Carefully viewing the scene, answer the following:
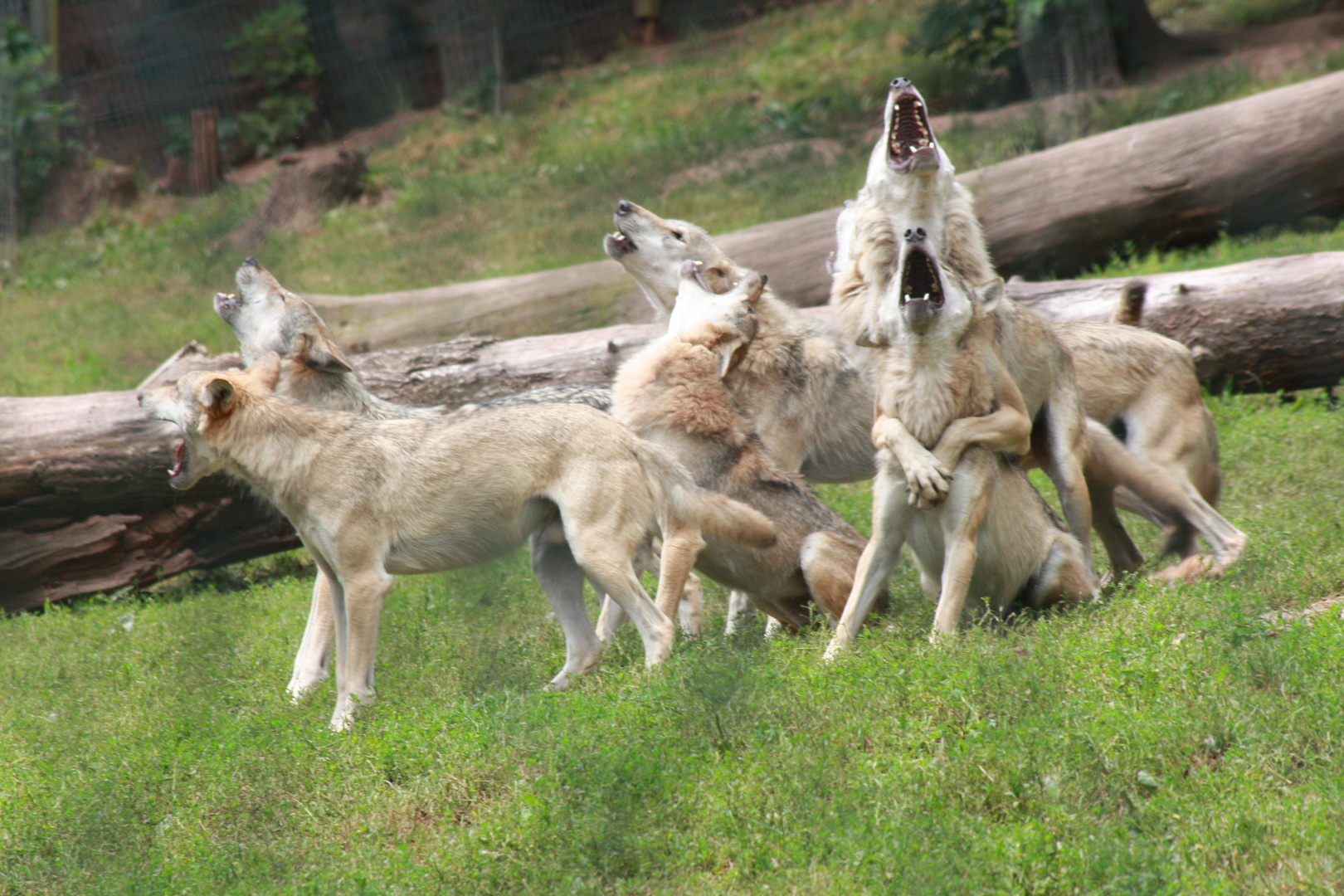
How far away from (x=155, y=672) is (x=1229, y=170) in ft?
34.4

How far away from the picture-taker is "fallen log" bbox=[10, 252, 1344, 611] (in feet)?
26.8

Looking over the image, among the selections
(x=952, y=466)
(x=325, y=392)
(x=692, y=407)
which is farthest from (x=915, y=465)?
(x=325, y=392)

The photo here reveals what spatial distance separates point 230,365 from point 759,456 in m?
4.27

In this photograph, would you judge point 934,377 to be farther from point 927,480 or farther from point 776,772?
point 776,772

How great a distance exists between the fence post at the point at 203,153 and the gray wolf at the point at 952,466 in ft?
55.5

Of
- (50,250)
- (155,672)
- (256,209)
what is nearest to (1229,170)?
(155,672)

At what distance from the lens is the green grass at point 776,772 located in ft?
11.5

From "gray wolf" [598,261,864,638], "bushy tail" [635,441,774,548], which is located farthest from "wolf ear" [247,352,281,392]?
"bushy tail" [635,441,774,548]

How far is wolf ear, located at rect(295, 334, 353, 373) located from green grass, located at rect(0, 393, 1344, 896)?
2.01 metres

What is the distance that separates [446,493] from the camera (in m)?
5.63

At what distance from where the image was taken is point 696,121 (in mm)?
19266

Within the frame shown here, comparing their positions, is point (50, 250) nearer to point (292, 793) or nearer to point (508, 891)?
point (292, 793)

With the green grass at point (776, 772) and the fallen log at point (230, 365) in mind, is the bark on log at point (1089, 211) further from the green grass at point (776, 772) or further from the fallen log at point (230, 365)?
the green grass at point (776, 772)

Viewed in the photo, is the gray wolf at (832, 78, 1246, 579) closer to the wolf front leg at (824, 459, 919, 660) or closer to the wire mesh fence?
the wolf front leg at (824, 459, 919, 660)
